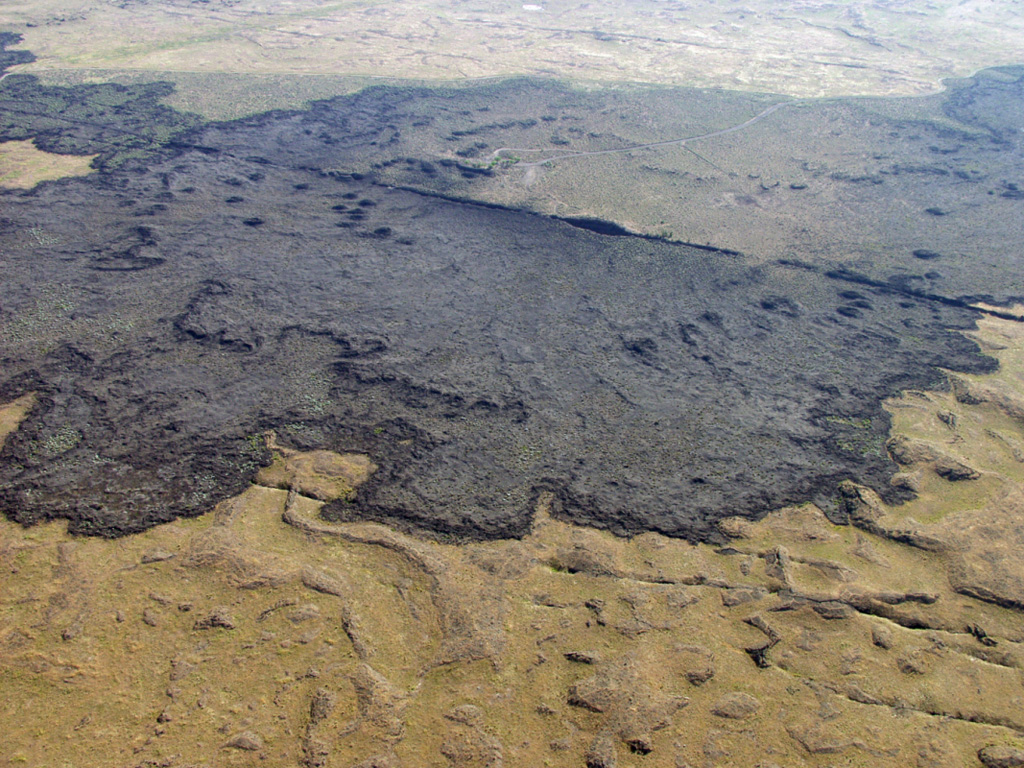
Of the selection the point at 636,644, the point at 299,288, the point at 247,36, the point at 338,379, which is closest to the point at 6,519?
the point at 338,379

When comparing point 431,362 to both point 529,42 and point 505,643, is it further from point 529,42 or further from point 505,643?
point 529,42

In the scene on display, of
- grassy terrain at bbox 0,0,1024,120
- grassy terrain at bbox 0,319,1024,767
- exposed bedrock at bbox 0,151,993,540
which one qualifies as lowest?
grassy terrain at bbox 0,319,1024,767

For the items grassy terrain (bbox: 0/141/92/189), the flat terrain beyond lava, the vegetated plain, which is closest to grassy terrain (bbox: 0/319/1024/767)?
the vegetated plain

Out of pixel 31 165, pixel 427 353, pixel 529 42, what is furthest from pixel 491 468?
pixel 529 42

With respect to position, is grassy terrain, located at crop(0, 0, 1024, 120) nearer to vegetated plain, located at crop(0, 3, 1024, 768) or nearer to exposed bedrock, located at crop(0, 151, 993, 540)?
exposed bedrock, located at crop(0, 151, 993, 540)

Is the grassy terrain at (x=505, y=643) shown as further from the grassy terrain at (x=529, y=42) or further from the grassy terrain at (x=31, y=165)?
the grassy terrain at (x=529, y=42)

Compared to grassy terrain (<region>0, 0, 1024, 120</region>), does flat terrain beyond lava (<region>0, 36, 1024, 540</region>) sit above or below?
below

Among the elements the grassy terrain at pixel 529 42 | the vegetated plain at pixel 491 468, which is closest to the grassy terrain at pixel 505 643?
the vegetated plain at pixel 491 468
